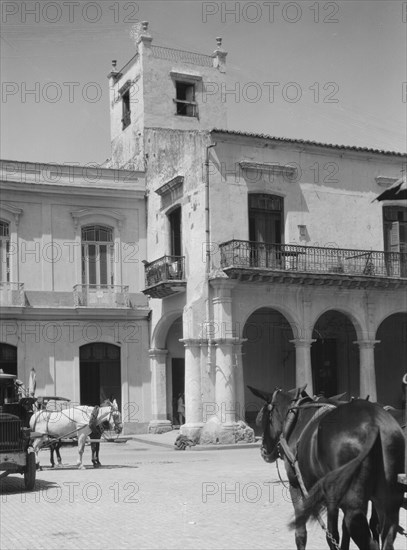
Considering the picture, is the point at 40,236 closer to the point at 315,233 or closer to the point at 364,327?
the point at 315,233

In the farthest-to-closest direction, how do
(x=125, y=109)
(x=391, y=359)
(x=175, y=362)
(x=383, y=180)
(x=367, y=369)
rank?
(x=125, y=109)
(x=391, y=359)
(x=175, y=362)
(x=383, y=180)
(x=367, y=369)

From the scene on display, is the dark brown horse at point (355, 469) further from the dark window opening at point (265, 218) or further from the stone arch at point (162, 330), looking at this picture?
the stone arch at point (162, 330)

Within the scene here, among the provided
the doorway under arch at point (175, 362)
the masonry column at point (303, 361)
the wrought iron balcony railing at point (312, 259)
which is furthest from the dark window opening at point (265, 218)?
the doorway under arch at point (175, 362)

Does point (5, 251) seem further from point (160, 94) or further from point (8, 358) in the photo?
point (160, 94)

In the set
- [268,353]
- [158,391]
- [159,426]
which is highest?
[268,353]

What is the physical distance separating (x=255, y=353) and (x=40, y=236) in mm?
9172

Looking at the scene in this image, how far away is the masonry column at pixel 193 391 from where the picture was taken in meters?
24.8

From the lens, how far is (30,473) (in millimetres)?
15180

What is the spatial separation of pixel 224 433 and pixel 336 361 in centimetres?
921

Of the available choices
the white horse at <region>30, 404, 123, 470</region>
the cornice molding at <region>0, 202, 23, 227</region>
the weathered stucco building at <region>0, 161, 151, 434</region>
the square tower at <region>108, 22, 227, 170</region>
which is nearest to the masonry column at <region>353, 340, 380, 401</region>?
the weathered stucco building at <region>0, 161, 151, 434</region>

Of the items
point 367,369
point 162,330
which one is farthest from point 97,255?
point 367,369

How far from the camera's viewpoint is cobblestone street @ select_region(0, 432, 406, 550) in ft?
33.7

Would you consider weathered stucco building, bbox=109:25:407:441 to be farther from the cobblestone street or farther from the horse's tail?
the horse's tail

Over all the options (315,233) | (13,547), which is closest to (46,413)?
(13,547)
